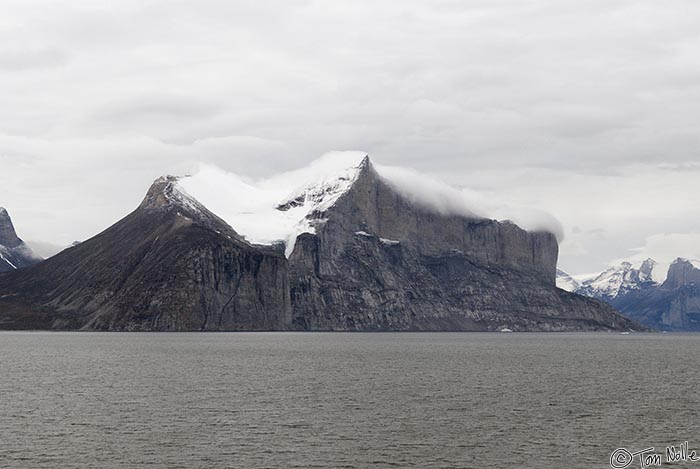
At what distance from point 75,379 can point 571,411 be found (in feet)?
241

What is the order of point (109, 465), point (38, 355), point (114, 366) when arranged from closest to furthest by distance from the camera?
point (109, 465) < point (114, 366) < point (38, 355)

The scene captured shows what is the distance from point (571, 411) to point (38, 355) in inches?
5530

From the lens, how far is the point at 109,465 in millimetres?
66438

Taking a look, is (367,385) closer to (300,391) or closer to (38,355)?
(300,391)

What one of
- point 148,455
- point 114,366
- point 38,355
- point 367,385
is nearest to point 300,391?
point 367,385

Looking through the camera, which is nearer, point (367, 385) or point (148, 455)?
point (148, 455)

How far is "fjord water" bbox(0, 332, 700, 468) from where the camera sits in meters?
70.4

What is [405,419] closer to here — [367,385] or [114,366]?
→ [367,385]

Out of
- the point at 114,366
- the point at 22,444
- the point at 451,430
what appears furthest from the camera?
the point at 114,366

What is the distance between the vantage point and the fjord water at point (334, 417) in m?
70.4

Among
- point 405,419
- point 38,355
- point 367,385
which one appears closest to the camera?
point 405,419

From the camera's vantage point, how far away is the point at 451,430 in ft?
270

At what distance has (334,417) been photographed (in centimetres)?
9038

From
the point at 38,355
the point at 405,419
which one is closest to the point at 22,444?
the point at 405,419
